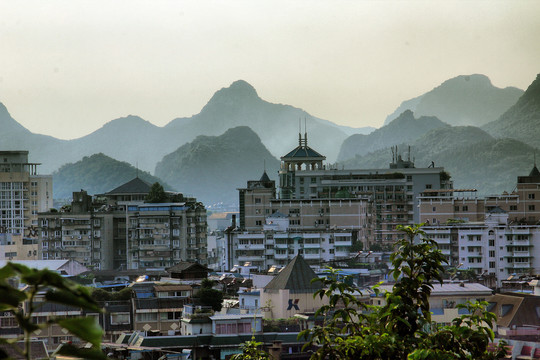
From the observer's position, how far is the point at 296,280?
47.2 meters

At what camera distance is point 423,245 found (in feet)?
32.5

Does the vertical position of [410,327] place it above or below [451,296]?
above

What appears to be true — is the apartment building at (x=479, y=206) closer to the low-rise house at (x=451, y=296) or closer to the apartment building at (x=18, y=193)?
the low-rise house at (x=451, y=296)

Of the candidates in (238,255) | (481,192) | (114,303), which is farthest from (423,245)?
(481,192)

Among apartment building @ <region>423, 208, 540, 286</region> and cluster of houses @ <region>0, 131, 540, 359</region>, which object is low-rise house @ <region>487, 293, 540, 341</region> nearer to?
cluster of houses @ <region>0, 131, 540, 359</region>

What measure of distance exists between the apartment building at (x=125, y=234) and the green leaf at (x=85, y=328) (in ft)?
258

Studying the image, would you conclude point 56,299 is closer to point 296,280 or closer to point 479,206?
point 296,280

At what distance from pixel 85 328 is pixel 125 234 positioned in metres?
84.1

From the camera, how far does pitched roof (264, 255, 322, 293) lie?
46344 mm

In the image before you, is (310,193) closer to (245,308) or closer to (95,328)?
(245,308)

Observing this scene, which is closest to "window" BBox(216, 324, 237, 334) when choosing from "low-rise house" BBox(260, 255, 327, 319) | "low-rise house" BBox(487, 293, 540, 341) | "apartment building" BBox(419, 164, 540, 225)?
"low-rise house" BBox(260, 255, 327, 319)

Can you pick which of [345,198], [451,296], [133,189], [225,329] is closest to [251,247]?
[345,198]

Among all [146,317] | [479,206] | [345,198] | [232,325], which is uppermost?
[345,198]

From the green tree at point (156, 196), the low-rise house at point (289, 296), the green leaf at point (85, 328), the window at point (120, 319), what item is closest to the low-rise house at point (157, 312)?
the window at point (120, 319)
